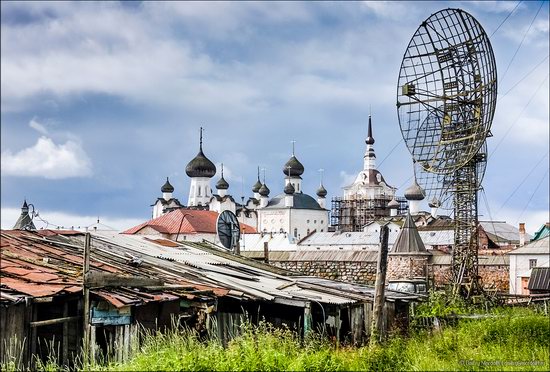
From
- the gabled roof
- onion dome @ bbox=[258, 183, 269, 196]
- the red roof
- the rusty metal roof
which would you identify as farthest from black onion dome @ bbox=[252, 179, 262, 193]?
the rusty metal roof

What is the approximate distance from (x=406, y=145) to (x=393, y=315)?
795cm

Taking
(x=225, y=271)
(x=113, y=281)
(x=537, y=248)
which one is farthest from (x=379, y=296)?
(x=537, y=248)

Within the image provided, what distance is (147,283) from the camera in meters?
13.5

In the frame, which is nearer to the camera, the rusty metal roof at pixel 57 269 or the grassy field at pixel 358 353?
the grassy field at pixel 358 353

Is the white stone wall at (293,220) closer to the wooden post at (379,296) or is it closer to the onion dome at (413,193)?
the onion dome at (413,193)

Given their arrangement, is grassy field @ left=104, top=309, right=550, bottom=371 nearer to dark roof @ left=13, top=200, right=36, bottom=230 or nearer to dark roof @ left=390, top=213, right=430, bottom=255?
dark roof @ left=13, top=200, right=36, bottom=230

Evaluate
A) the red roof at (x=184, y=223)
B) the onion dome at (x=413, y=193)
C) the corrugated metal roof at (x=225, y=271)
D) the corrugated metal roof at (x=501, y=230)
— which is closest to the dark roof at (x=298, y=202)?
the onion dome at (x=413, y=193)

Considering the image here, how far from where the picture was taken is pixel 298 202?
89250 mm

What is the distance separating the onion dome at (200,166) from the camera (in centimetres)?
8606

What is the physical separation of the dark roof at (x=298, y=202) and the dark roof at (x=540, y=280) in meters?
57.8

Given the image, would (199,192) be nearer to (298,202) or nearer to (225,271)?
(298,202)

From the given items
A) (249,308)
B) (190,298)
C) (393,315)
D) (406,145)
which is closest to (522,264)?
(406,145)

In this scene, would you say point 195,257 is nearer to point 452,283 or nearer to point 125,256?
point 125,256

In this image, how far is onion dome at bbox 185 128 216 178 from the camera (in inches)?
3388
